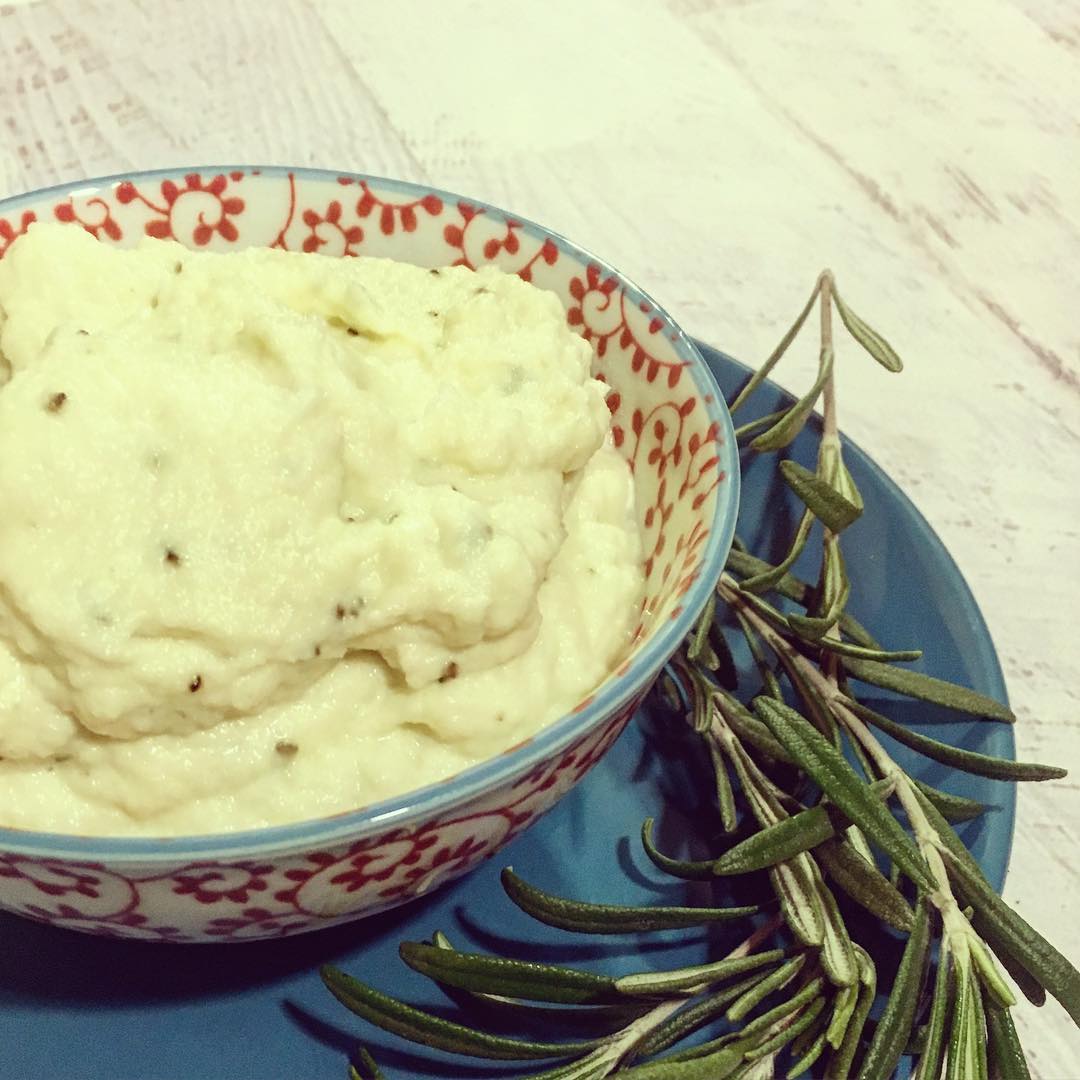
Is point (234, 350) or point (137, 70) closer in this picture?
point (234, 350)

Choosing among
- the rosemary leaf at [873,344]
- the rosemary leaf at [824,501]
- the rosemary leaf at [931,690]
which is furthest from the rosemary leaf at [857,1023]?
the rosemary leaf at [873,344]

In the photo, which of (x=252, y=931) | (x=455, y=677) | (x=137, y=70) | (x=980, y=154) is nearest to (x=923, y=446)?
(x=980, y=154)

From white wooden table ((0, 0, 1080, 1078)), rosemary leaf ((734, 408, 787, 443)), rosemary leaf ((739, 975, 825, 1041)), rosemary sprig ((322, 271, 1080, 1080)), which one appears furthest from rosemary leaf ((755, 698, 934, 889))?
white wooden table ((0, 0, 1080, 1078))

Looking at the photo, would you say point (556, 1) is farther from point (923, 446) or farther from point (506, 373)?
point (506, 373)

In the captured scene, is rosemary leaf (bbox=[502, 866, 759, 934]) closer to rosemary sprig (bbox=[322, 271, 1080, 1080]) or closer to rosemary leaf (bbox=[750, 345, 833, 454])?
rosemary sprig (bbox=[322, 271, 1080, 1080])

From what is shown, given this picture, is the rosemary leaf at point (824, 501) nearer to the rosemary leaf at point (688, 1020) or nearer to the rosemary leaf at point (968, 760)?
the rosemary leaf at point (968, 760)

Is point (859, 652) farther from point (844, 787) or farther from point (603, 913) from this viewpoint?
point (603, 913)
